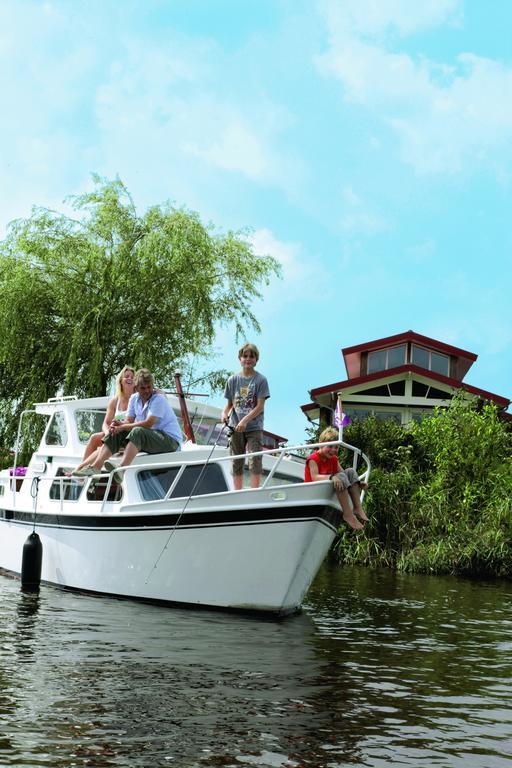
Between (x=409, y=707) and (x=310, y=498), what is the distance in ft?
14.4

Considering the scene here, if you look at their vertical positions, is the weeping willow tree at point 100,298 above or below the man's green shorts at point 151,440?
above

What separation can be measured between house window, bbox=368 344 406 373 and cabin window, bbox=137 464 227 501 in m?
26.9

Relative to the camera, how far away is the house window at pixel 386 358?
39.1 metres

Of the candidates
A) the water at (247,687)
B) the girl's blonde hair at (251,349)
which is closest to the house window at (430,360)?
the water at (247,687)

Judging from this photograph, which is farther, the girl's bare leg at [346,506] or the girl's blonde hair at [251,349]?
the girl's blonde hair at [251,349]

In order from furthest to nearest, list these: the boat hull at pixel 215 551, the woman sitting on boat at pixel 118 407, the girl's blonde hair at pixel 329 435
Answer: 1. the woman sitting on boat at pixel 118 407
2. the boat hull at pixel 215 551
3. the girl's blonde hair at pixel 329 435

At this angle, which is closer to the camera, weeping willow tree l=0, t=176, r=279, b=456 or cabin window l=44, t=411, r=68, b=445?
cabin window l=44, t=411, r=68, b=445

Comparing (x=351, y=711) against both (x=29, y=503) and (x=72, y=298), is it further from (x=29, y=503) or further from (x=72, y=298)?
(x=72, y=298)

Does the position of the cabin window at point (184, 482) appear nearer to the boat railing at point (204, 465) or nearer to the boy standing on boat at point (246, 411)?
the boat railing at point (204, 465)

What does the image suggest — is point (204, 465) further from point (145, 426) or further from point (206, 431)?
point (206, 431)

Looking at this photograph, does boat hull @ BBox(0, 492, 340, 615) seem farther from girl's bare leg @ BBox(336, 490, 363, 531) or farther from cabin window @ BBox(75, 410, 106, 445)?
cabin window @ BBox(75, 410, 106, 445)

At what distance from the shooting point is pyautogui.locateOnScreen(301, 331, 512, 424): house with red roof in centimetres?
3669

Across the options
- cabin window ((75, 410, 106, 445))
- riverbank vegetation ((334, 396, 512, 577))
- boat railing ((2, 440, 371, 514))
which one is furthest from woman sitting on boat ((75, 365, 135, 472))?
riverbank vegetation ((334, 396, 512, 577))

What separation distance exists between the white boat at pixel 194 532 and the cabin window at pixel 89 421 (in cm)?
154
